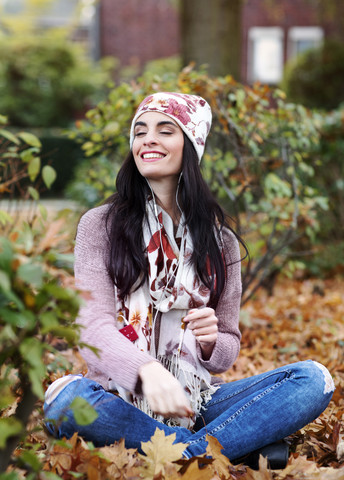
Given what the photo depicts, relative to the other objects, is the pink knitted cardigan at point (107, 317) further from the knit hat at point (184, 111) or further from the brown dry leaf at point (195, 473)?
the knit hat at point (184, 111)

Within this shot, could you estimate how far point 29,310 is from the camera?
3.98 feet

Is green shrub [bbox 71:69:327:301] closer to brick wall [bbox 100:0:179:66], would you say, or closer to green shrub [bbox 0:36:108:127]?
green shrub [bbox 0:36:108:127]

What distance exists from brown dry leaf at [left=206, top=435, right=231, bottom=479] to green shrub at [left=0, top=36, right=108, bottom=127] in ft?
46.9

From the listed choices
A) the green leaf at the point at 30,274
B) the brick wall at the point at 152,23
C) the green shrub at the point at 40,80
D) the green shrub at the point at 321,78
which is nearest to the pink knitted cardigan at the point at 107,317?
the green leaf at the point at 30,274

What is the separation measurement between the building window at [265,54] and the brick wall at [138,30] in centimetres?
222

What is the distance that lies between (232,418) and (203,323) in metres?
0.36

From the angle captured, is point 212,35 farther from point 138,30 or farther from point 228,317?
point 138,30

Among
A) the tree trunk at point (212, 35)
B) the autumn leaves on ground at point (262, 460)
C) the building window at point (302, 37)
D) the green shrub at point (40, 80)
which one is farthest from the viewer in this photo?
the building window at point (302, 37)

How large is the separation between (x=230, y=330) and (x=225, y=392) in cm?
25

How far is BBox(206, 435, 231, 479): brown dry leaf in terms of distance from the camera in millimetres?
1914

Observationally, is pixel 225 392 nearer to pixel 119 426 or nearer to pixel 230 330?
pixel 230 330

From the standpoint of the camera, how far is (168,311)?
7.18ft

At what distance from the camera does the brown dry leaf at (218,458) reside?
6.28 feet

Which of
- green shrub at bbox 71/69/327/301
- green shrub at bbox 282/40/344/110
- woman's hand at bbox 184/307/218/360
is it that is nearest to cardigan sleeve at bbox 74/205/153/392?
woman's hand at bbox 184/307/218/360
